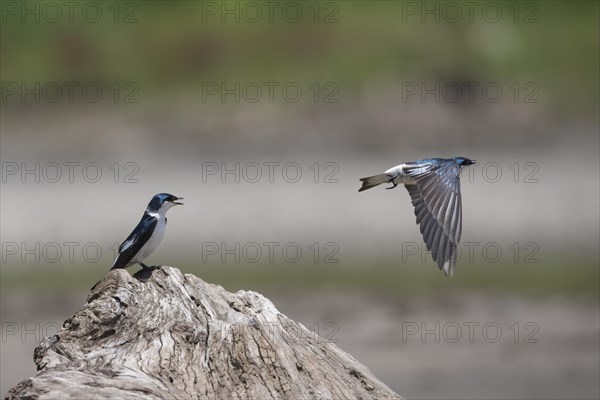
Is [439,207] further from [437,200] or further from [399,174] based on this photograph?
[399,174]

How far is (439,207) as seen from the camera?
37.1 feet

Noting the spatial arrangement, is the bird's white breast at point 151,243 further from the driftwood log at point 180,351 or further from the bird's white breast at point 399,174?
the bird's white breast at point 399,174

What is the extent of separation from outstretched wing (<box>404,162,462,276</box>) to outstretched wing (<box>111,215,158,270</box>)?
1.80 meters

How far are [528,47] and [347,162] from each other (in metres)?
3.98

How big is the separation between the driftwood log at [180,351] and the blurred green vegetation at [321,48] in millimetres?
14794

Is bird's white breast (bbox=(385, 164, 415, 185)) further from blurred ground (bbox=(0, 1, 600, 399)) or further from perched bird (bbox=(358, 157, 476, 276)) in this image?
blurred ground (bbox=(0, 1, 600, 399))

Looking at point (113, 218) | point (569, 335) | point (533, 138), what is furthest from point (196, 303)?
point (533, 138)

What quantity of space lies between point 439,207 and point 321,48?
549 inches

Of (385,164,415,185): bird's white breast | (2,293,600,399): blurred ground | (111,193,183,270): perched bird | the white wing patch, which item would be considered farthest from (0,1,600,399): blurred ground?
the white wing patch

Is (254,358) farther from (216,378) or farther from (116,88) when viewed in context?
(116,88)

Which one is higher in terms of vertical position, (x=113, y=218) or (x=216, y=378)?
(x=113, y=218)

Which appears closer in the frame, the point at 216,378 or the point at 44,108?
the point at 216,378

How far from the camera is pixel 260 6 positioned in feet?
85.7

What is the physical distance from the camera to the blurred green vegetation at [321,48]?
24.5m
